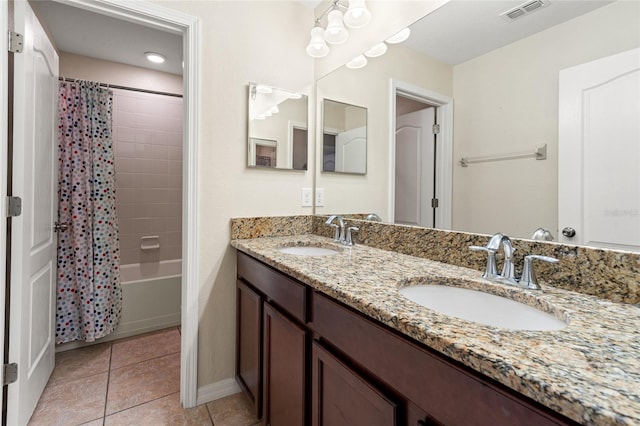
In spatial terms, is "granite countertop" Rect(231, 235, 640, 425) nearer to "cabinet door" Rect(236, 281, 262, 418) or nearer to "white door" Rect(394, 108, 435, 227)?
"white door" Rect(394, 108, 435, 227)

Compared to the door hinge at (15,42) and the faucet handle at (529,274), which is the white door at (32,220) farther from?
the faucet handle at (529,274)

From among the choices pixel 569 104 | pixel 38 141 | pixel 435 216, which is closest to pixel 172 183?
pixel 38 141

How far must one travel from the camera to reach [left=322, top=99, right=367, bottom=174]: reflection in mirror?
1.76 m

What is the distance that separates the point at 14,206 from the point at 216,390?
130 centimetres

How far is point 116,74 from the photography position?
282cm

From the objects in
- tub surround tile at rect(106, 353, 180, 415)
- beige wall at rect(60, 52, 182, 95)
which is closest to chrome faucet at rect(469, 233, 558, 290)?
tub surround tile at rect(106, 353, 180, 415)

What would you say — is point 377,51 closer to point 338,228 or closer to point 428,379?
point 338,228

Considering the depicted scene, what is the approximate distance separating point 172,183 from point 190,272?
1868 mm

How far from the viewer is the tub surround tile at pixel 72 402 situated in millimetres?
1495

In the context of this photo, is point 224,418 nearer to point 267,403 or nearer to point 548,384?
point 267,403

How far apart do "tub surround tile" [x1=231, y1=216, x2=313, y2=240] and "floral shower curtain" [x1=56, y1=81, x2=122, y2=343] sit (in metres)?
1.22

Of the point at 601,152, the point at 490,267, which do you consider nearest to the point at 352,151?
the point at 490,267

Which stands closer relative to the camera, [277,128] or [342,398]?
[342,398]

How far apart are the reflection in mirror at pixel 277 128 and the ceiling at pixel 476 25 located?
0.77 metres
